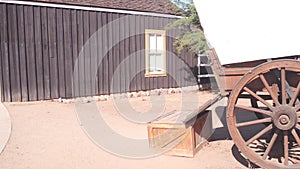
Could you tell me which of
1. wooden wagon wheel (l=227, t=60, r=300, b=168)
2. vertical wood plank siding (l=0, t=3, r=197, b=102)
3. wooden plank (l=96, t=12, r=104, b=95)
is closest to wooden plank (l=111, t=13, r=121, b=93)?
vertical wood plank siding (l=0, t=3, r=197, b=102)

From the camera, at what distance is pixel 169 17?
12828 mm

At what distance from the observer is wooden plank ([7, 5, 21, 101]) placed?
9.17m

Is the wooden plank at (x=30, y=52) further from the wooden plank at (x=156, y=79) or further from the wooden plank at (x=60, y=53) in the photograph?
the wooden plank at (x=156, y=79)

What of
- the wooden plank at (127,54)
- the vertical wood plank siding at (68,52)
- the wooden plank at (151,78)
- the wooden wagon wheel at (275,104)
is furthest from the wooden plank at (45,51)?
the wooden wagon wheel at (275,104)

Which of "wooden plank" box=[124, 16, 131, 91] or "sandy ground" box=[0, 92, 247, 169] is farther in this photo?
"wooden plank" box=[124, 16, 131, 91]

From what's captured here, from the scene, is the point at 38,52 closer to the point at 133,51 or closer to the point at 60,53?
the point at 60,53

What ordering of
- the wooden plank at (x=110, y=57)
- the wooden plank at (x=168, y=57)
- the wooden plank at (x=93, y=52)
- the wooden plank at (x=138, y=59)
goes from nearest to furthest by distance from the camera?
the wooden plank at (x=93, y=52) → the wooden plank at (x=110, y=57) → the wooden plank at (x=138, y=59) → the wooden plank at (x=168, y=57)

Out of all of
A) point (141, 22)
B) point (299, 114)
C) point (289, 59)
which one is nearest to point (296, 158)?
point (299, 114)

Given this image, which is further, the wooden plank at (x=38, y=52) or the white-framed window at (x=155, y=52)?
the white-framed window at (x=155, y=52)

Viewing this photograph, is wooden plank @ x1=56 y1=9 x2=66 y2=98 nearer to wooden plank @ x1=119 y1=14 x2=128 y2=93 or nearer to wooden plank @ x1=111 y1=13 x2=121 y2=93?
wooden plank @ x1=111 y1=13 x2=121 y2=93

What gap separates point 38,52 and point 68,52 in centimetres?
94

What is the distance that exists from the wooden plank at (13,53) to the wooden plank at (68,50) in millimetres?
1435

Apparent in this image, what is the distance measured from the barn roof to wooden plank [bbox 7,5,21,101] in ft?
3.79

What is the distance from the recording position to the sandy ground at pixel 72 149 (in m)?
4.70
